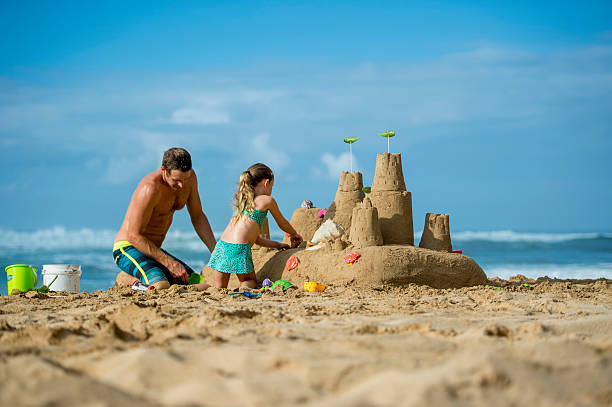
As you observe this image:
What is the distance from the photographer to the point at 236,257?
5.82m

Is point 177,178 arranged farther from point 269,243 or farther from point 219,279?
point 269,243

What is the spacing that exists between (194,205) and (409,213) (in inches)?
94.1

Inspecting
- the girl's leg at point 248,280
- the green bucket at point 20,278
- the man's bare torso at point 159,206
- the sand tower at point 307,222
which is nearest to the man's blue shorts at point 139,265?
the man's bare torso at point 159,206

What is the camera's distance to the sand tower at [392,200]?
6.26 metres

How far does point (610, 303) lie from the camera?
474 centimetres

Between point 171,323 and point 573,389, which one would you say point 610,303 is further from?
point 171,323

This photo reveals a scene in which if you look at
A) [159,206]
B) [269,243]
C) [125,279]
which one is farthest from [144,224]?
[269,243]

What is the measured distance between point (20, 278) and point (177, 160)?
2266 millimetres

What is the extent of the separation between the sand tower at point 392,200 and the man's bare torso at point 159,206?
2.06 metres

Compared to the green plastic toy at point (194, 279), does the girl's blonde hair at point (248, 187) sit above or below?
above

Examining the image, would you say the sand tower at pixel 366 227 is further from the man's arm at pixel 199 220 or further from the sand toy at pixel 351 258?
the man's arm at pixel 199 220

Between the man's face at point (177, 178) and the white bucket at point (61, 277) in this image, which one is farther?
the white bucket at point (61, 277)

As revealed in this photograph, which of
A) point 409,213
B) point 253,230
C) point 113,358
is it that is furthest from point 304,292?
point 113,358

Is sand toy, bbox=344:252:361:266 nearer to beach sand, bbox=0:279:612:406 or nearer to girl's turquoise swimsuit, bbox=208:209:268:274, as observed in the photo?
girl's turquoise swimsuit, bbox=208:209:268:274
